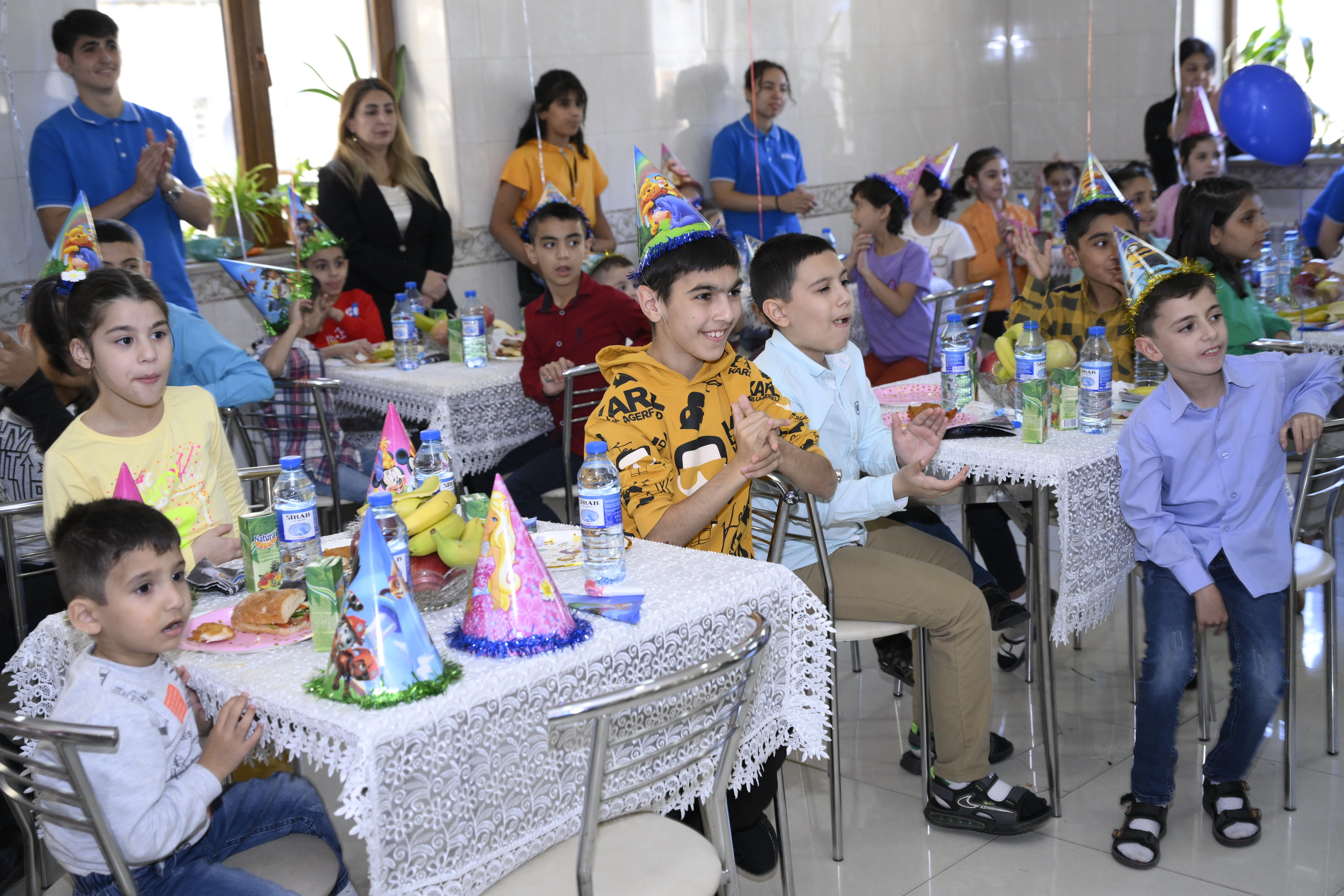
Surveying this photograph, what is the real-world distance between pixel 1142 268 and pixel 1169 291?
0.32 meters

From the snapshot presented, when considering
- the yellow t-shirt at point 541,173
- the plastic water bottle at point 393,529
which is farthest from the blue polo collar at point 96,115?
the plastic water bottle at point 393,529

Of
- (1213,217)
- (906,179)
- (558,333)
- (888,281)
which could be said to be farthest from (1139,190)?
(558,333)

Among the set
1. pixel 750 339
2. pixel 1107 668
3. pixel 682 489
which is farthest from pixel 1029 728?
pixel 750 339

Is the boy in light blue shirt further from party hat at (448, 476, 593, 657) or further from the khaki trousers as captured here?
party hat at (448, 476, 593, 657)

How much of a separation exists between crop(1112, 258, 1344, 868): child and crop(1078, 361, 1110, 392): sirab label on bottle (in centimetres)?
17

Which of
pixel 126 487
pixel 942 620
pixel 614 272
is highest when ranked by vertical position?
pixel 614 272

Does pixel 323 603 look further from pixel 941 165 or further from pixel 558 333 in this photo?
pixel 941 165

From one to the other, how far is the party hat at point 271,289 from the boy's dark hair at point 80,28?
1171 millimetres

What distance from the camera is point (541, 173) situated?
6.11 meters

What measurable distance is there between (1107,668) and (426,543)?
2.29m

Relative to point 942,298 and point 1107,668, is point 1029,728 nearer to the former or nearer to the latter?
point 1107,668

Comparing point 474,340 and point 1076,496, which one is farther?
point 474,340

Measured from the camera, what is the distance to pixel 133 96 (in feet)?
17.4

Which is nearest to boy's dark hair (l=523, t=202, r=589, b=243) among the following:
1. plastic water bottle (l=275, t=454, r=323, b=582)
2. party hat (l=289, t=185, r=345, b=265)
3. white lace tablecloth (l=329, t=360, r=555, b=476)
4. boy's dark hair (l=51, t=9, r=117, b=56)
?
white lace tablecloth (l=329, t=360, r=555, b=476)
